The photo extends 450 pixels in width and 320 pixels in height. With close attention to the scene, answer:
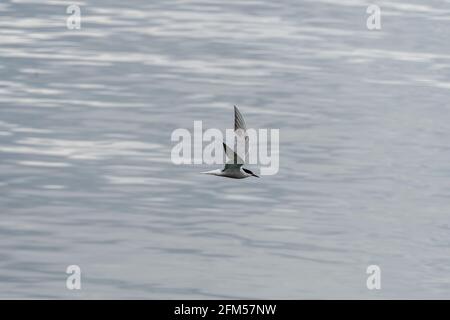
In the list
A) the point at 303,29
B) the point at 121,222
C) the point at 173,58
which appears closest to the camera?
the point at 121,222

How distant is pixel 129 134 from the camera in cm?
3369

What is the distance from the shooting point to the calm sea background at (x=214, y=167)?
2672cm

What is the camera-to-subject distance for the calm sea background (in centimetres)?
2672

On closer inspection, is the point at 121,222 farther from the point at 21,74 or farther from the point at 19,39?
the point at 19,39

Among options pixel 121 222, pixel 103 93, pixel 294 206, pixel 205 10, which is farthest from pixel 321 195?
pixel 205 10

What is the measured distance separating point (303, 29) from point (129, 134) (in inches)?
426

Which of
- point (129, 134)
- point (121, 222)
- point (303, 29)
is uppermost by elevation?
point (303, 29)

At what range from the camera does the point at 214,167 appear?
1254 inches
